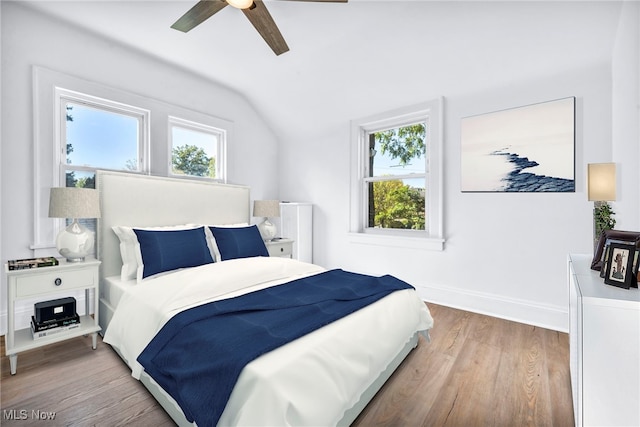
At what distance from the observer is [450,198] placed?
3.37 metres

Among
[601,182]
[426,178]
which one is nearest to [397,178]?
[426,178]

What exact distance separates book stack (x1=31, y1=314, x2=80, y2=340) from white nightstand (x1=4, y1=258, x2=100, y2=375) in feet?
0.09

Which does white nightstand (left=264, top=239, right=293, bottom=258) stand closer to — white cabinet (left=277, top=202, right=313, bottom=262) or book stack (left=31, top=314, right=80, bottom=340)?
white cabinet (left=277, top=202, right=313, bottom=262)


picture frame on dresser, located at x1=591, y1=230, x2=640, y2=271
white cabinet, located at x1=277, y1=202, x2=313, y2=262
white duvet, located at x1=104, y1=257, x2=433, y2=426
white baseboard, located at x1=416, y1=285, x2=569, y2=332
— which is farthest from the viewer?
white cabinet, located at x1=277, y1=202, x2=313, y2=262

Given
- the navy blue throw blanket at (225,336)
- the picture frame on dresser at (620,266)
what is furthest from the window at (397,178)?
the picture frame on dresser at (620,266)

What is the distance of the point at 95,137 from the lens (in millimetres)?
3037

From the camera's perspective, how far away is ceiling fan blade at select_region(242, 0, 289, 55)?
6.25 feet

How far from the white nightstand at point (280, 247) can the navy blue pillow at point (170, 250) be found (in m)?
1.04

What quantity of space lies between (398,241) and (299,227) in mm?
1428

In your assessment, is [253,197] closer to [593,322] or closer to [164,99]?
[164,99]

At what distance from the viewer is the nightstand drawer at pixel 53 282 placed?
2078mm

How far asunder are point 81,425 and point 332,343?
54.5 inches

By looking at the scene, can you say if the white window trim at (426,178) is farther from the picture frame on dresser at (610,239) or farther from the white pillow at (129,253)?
the white pillow at (129,253)

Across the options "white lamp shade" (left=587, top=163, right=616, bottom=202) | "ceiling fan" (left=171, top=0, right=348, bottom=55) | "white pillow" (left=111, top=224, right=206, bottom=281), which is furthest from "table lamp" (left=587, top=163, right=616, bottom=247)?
"white pillow" (left=111, top=224, right=206, bottom=281)
